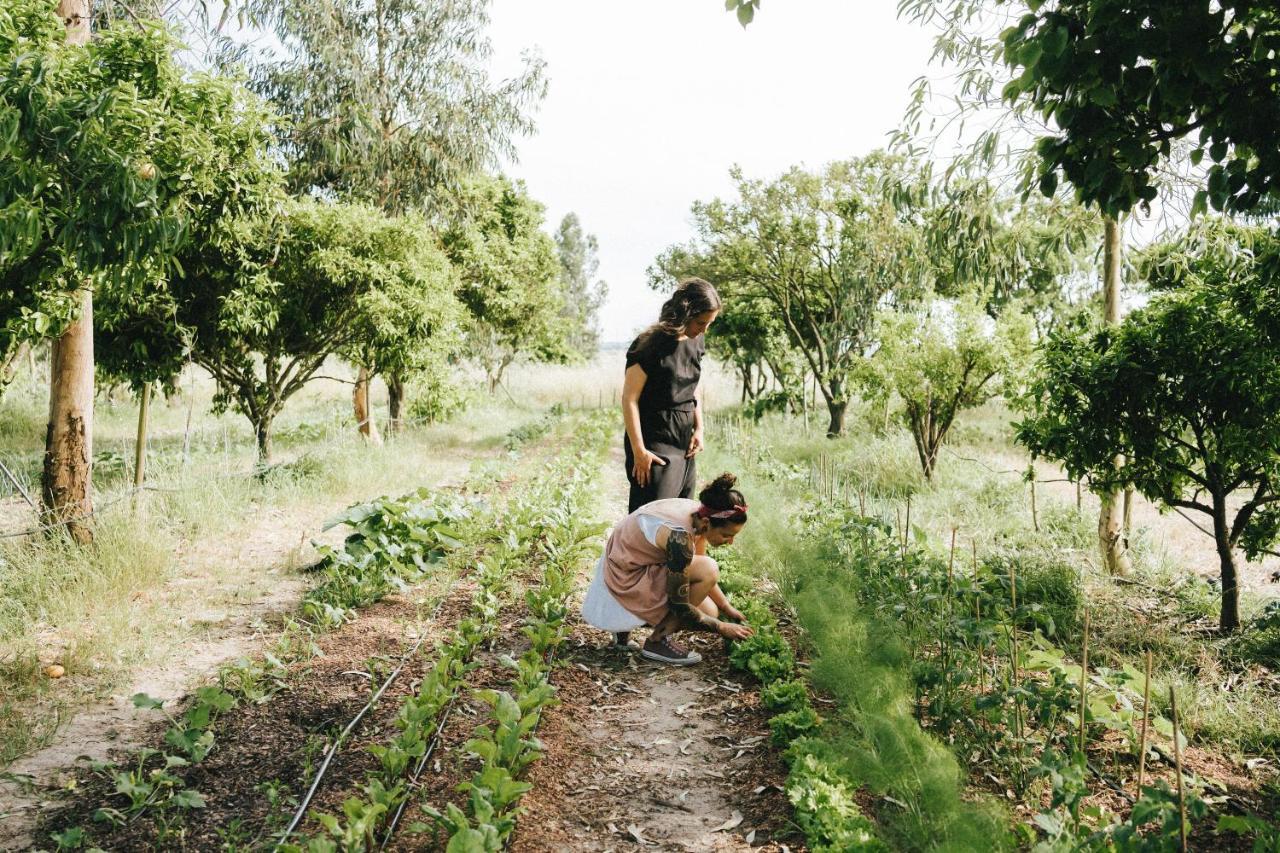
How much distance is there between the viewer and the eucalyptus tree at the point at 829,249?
574 inches

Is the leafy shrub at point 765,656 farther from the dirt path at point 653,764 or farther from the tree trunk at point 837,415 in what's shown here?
the tree trunk at point 837,415

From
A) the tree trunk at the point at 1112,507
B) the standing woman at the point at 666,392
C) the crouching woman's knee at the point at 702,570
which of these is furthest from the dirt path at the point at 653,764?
the tree trunk at the point at 1112,507

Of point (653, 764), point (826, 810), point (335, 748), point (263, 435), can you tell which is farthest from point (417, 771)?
point (263, 435)

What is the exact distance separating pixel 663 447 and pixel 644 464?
0.19 m

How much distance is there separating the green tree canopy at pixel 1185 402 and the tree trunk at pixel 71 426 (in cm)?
684

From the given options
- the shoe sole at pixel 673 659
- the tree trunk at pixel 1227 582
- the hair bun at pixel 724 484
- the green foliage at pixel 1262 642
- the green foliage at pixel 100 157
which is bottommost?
the shoe sole at pixel 673 659

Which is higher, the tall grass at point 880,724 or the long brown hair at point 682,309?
the long brown hair at point 682,309

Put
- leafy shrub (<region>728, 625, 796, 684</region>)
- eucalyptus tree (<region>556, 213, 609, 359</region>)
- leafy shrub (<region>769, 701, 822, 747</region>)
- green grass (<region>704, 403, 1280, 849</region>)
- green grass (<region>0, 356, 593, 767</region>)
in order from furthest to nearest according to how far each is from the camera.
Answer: eucalyptus tree (<region>556, 213, 609, 359</region>), leafy shrub (<region>728, 625, 796, 684</region>), green grass (<region>0, 356, 593, 767</region>), leafy shrub (<region>769, 701, 822, 747</region>), green grass (<region>704, 403, 1280, 849</region>)

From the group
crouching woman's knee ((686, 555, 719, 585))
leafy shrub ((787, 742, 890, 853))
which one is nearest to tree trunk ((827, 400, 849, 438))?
crouching woman's knee ((686, 555, 719, 585))

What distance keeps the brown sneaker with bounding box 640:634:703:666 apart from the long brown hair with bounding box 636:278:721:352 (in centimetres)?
168

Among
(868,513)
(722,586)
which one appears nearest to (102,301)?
(722,586)

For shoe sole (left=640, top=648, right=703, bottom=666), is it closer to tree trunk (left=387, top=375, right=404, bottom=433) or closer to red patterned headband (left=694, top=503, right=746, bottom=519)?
red patterned headband (left=694, top=503, right=746, bottom=519)

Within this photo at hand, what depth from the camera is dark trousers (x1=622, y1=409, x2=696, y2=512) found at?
4.66 m

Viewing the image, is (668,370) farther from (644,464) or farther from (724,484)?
(724,484)
